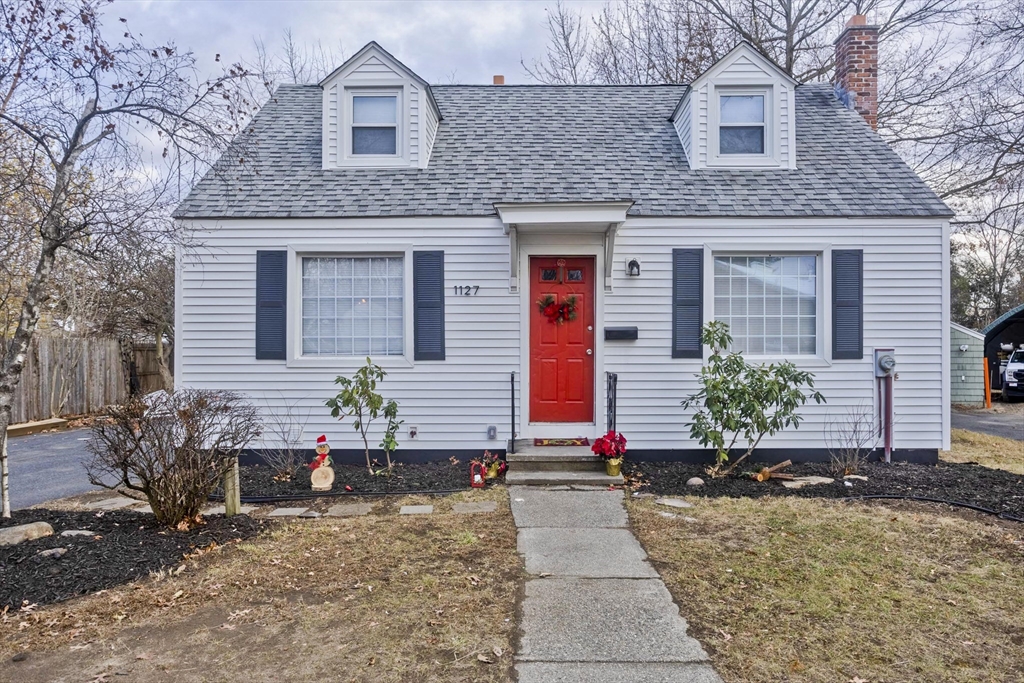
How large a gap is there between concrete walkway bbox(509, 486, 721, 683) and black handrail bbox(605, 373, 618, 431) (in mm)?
2065

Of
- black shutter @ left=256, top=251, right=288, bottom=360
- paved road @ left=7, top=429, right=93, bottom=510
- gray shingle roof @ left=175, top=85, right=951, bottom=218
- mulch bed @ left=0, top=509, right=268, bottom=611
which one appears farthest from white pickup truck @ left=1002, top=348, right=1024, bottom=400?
paved road @ left=7, top=429, right=93, bottom=510

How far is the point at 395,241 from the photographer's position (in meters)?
7.37

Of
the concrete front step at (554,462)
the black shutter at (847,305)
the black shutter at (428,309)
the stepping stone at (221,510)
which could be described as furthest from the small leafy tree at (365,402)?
the black shutter at (847,305)

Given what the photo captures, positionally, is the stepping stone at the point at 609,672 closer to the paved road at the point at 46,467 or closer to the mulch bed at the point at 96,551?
the mulch bed at the point at 96,551

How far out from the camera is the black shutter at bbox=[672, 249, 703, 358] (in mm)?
7312

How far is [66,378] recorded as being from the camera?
40.4 feet

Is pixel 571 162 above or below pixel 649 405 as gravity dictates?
above

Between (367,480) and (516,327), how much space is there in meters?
2.41

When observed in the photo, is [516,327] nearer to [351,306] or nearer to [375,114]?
[351,306]

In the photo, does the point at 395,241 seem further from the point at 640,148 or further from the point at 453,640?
the point at 453,640

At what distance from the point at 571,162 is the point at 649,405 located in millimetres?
3304

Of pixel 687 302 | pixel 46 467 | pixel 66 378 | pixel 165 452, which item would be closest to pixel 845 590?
pixel 687 302

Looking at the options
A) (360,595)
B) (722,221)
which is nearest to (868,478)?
(722,221)

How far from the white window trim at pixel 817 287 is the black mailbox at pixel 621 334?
84cm
